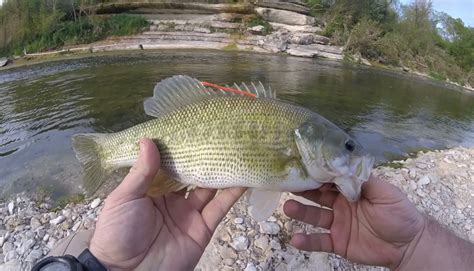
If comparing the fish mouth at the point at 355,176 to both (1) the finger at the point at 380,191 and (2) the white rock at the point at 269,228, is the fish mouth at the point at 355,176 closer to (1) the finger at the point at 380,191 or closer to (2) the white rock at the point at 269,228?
(1) the finger at the point at 380,191

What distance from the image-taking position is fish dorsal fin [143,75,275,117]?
2936 mm

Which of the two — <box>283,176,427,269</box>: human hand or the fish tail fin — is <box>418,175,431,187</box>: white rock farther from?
the fish tail fin

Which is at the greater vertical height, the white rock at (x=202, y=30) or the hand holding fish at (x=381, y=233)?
the hand holding fish at (x=381, y=233)

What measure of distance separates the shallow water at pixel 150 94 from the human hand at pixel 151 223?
4.40 metres

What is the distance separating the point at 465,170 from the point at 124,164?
23.6ft

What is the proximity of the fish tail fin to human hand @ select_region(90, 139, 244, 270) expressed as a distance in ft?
2.08

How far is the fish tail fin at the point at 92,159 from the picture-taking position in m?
3.17

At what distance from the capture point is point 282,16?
36.0 meters

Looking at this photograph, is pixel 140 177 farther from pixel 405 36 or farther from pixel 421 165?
pixel 405 36

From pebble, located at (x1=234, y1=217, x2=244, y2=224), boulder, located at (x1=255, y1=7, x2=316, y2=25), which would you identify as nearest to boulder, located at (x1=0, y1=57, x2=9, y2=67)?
boulder, located at (x1=255, y1=7, x2=316, y2=25)

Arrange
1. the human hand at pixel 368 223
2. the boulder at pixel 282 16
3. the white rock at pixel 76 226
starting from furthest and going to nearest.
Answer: the boulder at pixel 282 16 < the white rock at pixel 76 226 < the human hand at pixel 368 223

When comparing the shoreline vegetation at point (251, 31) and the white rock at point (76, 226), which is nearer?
the white rock at point (76, 226)

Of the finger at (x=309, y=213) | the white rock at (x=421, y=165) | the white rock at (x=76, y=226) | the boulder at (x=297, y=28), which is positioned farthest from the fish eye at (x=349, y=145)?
the boulder at (x=297, y=28)

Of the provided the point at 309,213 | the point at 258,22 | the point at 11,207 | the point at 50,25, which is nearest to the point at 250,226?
the point at 309,213
